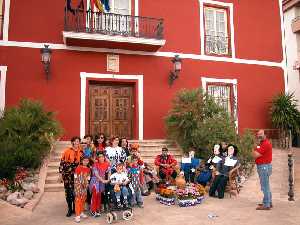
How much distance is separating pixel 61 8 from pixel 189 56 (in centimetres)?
540

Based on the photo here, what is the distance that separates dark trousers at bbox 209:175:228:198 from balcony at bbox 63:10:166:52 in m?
6.14

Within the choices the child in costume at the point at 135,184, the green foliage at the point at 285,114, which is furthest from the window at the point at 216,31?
the child in costume at the point at 135,184

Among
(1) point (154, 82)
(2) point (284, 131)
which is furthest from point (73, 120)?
(2) point (284, 131)

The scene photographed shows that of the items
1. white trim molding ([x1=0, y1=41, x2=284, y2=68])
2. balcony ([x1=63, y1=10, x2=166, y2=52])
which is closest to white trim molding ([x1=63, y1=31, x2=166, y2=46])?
balcony ([x1=63, y1=10, x2=166, y2=52])

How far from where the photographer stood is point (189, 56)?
1357cm

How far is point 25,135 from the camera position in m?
9.22

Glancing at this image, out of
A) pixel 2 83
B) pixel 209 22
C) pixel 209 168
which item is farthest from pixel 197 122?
pixel 2 83

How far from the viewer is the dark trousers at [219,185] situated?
26.3 feet

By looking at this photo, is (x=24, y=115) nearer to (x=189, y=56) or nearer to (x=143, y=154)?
(x=143, y=154)

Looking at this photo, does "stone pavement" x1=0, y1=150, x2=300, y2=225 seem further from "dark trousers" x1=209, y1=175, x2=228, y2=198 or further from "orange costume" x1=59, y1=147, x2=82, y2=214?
"orange costume" x1=59, y1=147, x2=82, y2=214

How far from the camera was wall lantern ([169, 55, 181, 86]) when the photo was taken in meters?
12.8

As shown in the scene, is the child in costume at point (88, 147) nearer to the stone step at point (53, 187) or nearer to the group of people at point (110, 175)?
the group of people at point (110, 175)

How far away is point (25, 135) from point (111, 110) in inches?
158

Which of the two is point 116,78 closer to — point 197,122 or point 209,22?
point 197,122
